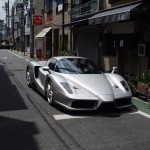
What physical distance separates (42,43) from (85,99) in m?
26.4

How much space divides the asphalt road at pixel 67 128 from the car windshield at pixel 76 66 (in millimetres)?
1073

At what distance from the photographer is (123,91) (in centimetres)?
917

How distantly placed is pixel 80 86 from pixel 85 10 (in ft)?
43.4

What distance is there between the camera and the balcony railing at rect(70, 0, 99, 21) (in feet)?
64.5

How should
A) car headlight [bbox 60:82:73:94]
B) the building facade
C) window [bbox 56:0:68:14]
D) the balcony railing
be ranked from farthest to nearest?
window [bbox 56:0:68:14] < the balcony railing < the building facade < car headlight [bbox 60:82:73:94]

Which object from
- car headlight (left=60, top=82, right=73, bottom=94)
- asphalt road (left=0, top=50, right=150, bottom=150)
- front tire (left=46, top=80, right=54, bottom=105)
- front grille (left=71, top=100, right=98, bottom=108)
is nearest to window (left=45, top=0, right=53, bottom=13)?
Result: front tire (left=46, top=80, right=54, bottom=105)

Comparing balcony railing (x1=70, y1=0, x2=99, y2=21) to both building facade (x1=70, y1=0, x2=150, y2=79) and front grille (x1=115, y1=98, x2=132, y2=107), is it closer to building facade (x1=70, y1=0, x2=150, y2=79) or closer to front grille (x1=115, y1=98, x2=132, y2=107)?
building facade (x1=70, y1=0, x2=150, y2=79)

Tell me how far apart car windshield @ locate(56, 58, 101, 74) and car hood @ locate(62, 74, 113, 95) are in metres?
0.37

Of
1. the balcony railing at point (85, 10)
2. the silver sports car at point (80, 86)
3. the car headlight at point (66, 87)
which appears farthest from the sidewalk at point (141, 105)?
the balcony railing at point (85, 10)

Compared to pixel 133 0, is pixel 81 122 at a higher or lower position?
lower

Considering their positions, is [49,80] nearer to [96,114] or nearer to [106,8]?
[96,114]

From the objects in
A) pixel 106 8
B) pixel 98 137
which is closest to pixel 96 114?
pixel 98 137

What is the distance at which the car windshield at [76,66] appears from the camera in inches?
397

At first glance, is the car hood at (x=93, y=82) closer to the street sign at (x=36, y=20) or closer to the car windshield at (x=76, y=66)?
the car windshield at (x=76, y=66)
